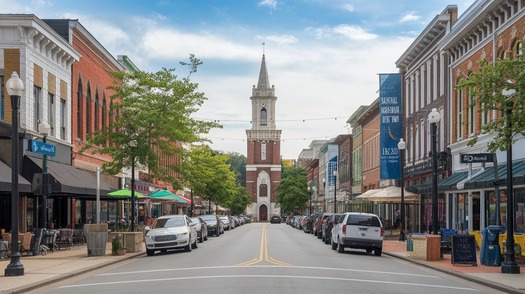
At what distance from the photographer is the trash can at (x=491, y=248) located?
22.2 m

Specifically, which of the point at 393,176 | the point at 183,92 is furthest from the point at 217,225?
the point at 183,92

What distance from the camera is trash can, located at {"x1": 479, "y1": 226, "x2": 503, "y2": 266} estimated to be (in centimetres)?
2219

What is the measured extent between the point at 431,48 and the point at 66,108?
22.0 metres

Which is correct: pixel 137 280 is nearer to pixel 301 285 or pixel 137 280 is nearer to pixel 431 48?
pixel 301 285

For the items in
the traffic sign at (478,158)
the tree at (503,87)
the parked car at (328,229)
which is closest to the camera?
the tree at (503,87)

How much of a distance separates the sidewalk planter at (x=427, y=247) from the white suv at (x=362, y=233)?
2.66 metres

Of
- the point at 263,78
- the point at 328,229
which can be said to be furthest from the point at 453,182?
the point at 263,78

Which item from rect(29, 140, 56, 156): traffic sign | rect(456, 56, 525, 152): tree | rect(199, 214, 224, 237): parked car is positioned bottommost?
rect(199, 214, 224, 237): parked car

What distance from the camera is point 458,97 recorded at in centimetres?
3809

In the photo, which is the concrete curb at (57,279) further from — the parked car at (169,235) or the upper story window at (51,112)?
the upper story window at (51,112)

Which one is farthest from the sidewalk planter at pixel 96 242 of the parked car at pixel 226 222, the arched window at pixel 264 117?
the arched window at pixel 264 117

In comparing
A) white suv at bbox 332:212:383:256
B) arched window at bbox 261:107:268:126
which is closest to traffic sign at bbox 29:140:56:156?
white suv at bbox 332:212:383:256

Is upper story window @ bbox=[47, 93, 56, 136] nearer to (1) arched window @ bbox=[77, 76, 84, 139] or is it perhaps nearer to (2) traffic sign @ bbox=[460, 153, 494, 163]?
(1) arched window @ bbox=[77, 76, 84, 139]

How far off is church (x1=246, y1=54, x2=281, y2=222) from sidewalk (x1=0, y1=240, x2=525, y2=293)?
108882 mm
